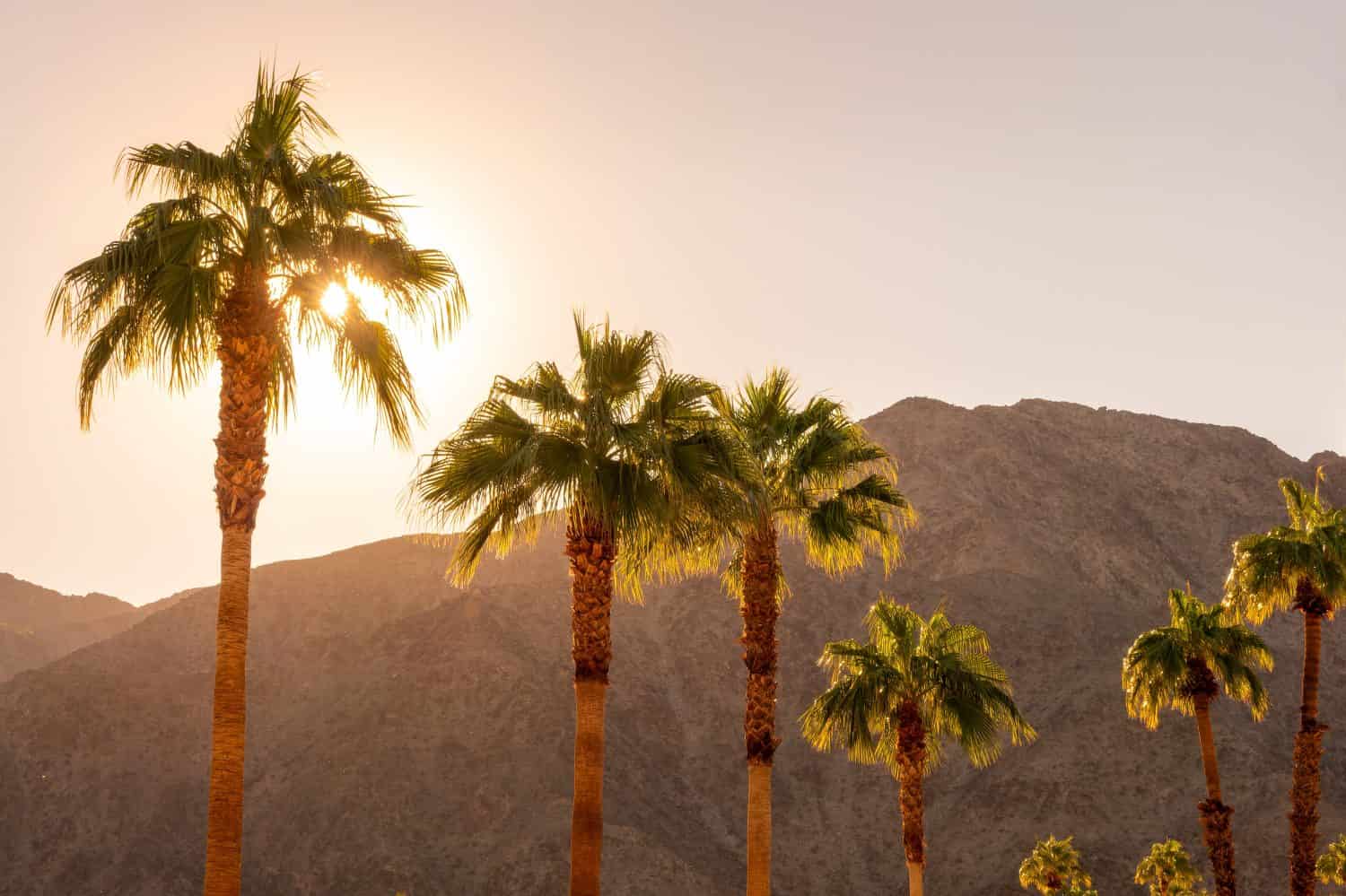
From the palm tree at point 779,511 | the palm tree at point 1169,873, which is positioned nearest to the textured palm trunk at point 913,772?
the palm tree at point 779,511

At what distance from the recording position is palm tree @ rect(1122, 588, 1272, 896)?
33250 millimetres

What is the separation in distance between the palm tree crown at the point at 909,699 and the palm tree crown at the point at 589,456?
33.8 ft

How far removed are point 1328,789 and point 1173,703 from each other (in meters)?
75.2

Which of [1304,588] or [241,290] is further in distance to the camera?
[1304,588]

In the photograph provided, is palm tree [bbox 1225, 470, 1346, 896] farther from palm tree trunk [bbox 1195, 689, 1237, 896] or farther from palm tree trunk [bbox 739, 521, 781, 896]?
palm tree trunk [bbox 739, 521, 781, 896]

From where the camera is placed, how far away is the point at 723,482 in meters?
18.5

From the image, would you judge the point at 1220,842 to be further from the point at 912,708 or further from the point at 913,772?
the point at 912,708

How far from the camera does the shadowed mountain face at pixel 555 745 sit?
290 feet

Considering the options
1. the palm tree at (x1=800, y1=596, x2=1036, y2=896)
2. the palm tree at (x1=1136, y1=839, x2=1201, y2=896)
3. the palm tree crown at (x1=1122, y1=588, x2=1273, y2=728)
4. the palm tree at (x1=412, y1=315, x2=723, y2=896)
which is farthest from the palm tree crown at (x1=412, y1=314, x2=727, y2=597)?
the palm tree at (x1=1136, y1=839, x2=1201, y2=896)

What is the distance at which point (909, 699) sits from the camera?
27766 mm

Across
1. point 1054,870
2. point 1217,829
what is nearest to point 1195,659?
point 1217,829

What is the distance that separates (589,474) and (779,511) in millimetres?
5697

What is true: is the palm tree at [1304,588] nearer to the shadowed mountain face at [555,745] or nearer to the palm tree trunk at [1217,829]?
the palm tree trunk at [1217,829]

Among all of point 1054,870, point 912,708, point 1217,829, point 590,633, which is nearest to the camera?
point 590,633
